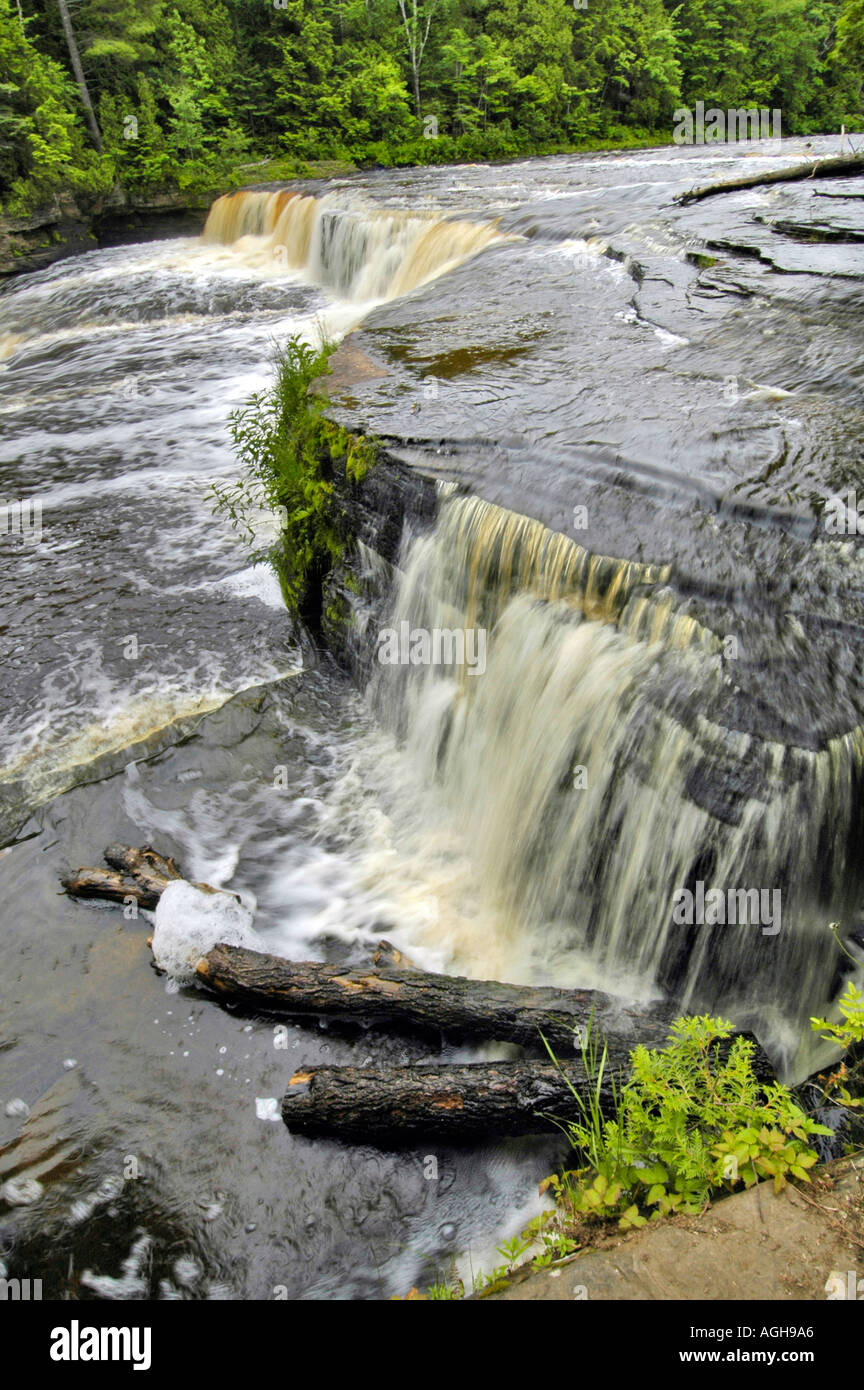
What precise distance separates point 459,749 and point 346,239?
12.6m

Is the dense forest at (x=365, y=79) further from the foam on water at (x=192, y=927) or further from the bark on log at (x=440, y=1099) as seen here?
the bark on log at (x=440, y=1099)

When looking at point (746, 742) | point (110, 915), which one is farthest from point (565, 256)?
point (110, 915)

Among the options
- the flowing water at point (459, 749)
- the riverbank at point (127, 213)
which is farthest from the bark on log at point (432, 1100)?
the riverbank at point (127, 213)

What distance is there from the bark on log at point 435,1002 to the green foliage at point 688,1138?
0.48 meters

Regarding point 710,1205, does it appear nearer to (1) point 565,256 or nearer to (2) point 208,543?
(2) point 208,543

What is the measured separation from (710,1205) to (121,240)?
23.6m

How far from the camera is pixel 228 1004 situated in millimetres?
3949

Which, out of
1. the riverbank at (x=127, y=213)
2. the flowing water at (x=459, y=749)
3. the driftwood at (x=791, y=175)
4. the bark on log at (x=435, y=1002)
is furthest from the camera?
the riverbank at (x=127, y=213)

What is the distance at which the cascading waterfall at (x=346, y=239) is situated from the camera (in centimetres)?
1235

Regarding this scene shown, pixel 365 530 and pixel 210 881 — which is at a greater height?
pixel 365 530

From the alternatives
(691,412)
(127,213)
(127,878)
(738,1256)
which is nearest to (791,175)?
(691,412)

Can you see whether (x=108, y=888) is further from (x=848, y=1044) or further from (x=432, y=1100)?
(x=848, y=1044)

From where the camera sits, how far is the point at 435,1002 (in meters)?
3.63

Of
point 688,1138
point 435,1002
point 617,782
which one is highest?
point 617,782
